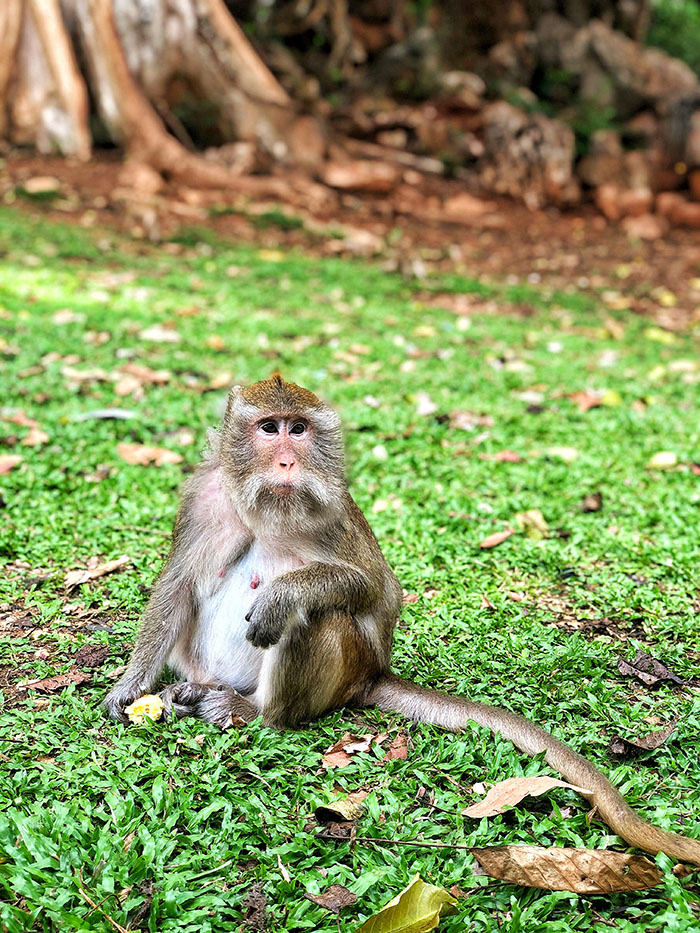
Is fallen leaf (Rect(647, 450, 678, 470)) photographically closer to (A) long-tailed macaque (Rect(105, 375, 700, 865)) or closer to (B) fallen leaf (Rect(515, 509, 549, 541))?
(B) fallen leaf (Rect(515, 509, 549, 541))

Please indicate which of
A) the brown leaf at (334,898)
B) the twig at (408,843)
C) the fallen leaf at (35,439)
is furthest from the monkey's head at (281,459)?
the fallen leaf at (35,439)

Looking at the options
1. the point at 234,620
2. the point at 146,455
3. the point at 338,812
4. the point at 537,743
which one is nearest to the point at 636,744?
the point at 537,743

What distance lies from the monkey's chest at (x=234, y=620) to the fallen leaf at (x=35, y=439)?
7.80 ft

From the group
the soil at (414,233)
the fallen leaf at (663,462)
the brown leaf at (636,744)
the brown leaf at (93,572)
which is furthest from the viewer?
the soil at (414,233)

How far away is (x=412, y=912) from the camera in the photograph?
2096 mm

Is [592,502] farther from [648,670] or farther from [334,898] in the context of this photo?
[334,898]

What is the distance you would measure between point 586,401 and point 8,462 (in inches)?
143

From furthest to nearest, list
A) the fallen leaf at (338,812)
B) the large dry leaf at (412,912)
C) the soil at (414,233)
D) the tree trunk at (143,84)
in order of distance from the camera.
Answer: the tree trunk at (143,84)
the soil at (414,233)
the fallen leaf at (338,812)
the large dry leaf at (412,912)

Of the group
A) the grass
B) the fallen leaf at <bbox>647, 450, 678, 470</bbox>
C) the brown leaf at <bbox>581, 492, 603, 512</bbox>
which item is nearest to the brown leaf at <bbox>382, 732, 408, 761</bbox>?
the grass

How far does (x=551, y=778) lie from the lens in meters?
2.59

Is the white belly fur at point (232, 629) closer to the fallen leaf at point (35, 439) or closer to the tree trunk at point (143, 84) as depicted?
the fallen leaf at point (35, 439)

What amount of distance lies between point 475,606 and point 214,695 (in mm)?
1230

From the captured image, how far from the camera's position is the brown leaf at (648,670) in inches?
127

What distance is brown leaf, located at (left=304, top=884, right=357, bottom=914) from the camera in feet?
7.23
